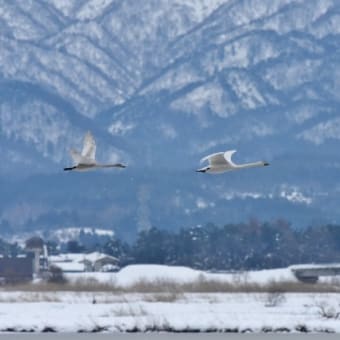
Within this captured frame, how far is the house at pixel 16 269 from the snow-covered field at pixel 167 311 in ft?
40.0

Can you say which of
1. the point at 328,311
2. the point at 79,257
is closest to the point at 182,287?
the point at 328,311

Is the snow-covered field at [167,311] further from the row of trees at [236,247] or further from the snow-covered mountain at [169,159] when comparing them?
the snow-covered mountain at [169,159]

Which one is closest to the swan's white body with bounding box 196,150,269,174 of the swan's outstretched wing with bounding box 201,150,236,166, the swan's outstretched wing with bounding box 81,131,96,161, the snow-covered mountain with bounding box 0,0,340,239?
the swan's outstretched wing with bounding box 201,150,236,166

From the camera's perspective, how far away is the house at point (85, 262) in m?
80.8

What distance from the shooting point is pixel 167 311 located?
1667 inches

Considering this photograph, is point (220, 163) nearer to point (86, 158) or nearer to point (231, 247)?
point (86, 158)

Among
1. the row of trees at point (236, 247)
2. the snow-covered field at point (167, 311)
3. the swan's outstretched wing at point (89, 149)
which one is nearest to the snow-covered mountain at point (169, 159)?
the row of trees at point (236, 247)

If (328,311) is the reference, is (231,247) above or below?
above

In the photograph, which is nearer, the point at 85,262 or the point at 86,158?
the point at 86,158

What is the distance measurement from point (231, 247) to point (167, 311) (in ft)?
177

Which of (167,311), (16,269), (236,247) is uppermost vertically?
(236,247)

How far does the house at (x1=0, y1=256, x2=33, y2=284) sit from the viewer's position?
2776 inches

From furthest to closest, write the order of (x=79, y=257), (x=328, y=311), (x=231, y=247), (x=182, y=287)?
(x=231, y=247) < (x=79, y=257) < (x=182, y=287) < (x=328, y=311)

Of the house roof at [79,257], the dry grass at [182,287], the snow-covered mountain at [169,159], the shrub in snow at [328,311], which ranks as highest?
the snow-covered mountain at [169,159]
